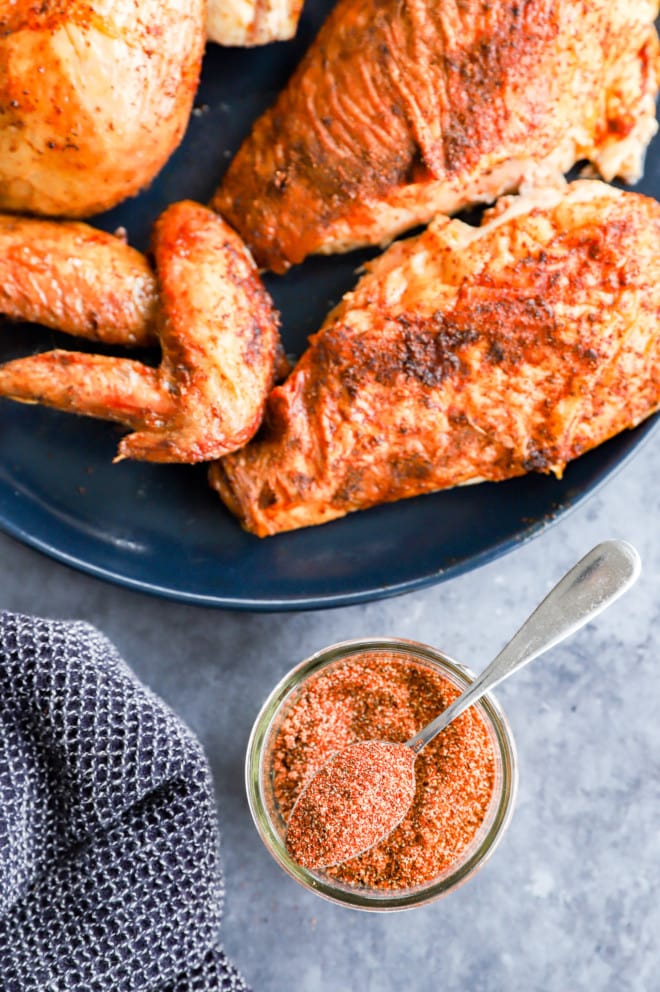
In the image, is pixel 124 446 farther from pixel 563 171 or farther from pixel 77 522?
pixel 563 171

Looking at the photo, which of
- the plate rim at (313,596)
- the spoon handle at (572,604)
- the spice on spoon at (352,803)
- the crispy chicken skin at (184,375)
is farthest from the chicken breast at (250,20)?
the spice on spoon at (352,803)

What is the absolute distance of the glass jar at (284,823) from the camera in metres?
1.71

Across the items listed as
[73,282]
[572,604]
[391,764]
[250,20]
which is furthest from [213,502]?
[250,20]

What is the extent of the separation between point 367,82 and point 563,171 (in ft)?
1.30

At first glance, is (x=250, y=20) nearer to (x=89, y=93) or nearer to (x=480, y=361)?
(x=89, y=93)

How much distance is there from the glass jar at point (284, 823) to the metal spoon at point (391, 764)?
44 mm

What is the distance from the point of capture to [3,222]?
1720 mm

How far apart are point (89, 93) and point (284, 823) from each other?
4.07 ft

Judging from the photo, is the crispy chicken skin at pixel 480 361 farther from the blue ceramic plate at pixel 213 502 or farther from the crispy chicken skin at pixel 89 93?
the crispy chicken skin at pixel 89 93

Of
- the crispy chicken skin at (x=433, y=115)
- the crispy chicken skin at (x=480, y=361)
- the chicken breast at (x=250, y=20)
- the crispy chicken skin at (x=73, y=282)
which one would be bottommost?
the crispy chicken skin at (x=480, y=361)

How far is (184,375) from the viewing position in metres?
1.68

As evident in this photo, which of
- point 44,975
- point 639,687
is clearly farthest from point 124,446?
point 639,687

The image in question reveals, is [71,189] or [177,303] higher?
[71,189]

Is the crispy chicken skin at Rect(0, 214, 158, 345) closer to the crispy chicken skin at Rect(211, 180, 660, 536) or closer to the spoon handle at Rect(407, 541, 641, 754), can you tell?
the crispy chicken skin at Rect(211, 180, 660, 536)
